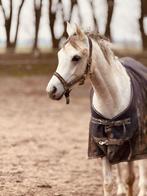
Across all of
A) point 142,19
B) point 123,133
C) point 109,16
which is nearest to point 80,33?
point 123,133

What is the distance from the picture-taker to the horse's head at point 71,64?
4.39m

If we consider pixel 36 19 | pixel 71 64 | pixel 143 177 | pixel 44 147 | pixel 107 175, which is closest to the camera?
pixel 71 64

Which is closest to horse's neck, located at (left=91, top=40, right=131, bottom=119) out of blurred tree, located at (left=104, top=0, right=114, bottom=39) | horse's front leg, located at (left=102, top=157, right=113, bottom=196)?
horse's front leg, located at (left=102, top=157, right=113, bottom=196)

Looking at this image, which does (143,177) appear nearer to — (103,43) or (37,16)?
(103,43)

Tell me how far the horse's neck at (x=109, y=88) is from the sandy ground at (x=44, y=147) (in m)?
1.31

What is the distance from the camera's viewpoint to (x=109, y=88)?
15.6 feet

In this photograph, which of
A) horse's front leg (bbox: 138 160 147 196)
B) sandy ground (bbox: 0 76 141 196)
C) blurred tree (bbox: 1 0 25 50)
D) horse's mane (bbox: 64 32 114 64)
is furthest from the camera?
blurred tree (bbox: 1 0 25 50)

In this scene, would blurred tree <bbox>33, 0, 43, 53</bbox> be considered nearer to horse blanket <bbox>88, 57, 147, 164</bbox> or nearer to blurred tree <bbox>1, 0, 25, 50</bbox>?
blurred tree <bbox>1, 0, 25, 50</bbox>

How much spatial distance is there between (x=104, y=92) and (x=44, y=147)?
12.9ft

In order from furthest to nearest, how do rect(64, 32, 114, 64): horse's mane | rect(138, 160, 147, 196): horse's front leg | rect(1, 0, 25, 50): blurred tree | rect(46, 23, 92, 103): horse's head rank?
rect(1, 0, 25, 50): blurred tree → rect(138, 160, 147, 196): horse's front leg → rect(64, 32, 114, 64): horse's mane → rect(46, 23, 92, 103): horse's head

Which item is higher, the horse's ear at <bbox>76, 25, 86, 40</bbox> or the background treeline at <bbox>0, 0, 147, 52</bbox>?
the horse's ear at <bbox>76, 25, 86, 40</bbox>

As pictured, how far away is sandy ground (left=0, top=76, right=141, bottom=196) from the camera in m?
6.09

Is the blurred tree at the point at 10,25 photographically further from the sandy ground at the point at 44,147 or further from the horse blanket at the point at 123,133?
the horse blanket at the point at 123,133

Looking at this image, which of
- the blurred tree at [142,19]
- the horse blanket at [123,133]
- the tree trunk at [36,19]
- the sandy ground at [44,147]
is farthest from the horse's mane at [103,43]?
the blurred tree at [142,19]
